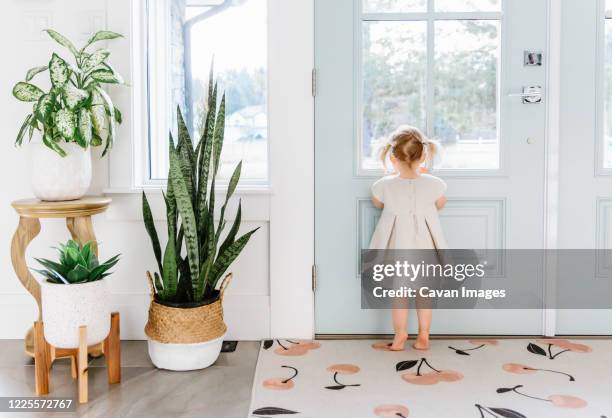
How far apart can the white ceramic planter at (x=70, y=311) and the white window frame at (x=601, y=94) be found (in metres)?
2.18

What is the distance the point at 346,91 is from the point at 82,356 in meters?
1.54

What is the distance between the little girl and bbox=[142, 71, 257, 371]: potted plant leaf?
650mm

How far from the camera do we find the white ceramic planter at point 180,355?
2.42 m

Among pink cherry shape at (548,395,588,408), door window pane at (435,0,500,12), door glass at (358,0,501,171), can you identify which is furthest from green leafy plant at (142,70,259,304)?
pink cherry shape at (548,395,588,408)

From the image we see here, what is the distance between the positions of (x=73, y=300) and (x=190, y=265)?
0.47m

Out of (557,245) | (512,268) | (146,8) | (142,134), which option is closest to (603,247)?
(557,245)

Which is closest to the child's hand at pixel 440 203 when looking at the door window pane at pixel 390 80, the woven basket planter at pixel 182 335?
the door window pane at pixel 390 80

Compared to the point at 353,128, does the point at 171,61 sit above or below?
above

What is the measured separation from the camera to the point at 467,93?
110 inches

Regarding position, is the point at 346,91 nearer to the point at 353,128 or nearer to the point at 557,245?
the point at 353,128

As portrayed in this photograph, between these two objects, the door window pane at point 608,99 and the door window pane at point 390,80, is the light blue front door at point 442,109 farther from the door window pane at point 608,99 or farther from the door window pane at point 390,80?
the door window pane at point 608,99

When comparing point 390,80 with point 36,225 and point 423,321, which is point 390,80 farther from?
point 36,225

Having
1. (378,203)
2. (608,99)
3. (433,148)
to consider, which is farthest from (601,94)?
(378,203)

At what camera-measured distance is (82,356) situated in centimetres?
211
